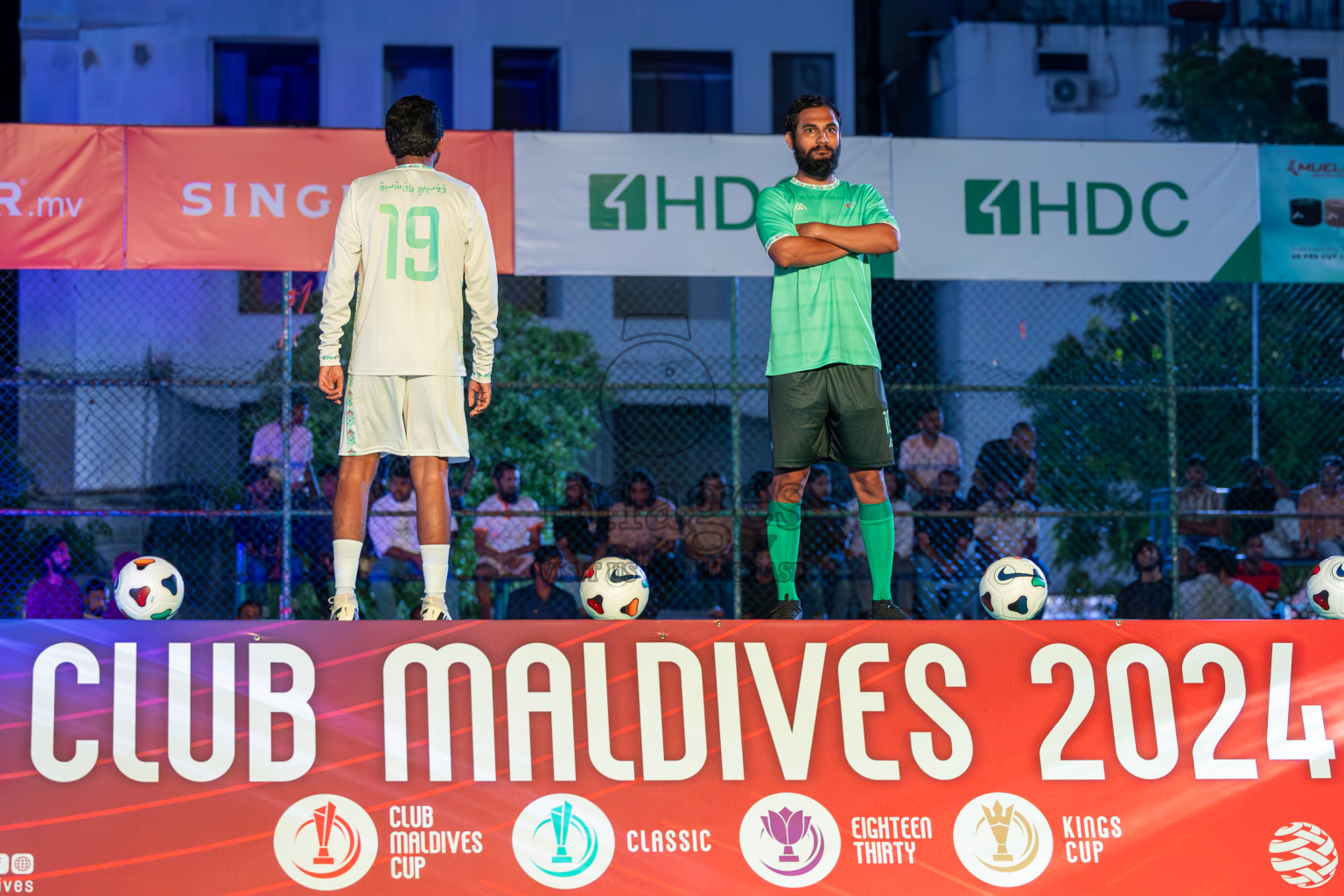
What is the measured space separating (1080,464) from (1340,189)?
547 centimetres

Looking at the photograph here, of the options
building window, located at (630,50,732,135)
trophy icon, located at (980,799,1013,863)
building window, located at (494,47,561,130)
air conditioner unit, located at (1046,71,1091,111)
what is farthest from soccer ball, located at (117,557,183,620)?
air conditioner unit, located at (1046,71,1091,111)

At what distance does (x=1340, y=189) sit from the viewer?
7773 millimetres

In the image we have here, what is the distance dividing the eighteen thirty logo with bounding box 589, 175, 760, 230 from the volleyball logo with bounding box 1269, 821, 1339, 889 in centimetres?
452

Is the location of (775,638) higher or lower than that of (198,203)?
lower

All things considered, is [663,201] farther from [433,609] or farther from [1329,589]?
[1329,589]

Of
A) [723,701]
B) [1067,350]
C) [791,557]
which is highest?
[1067,350]

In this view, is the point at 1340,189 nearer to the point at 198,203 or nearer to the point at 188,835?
the point at 198,203

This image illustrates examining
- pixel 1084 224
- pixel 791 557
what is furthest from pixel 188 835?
pixel 1084 224

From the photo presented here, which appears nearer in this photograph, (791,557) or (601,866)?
(601,866)

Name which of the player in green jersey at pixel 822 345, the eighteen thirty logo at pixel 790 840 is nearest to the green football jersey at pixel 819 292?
the player in green jersey at pixel 822 345

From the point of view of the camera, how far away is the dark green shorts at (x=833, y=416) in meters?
4.66

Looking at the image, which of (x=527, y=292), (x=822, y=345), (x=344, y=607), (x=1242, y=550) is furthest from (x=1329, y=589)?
(x=527, y=292)

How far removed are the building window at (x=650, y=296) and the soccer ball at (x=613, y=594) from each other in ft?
35.1

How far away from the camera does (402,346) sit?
179 inches
